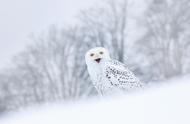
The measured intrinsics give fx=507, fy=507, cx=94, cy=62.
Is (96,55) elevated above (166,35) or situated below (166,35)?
below

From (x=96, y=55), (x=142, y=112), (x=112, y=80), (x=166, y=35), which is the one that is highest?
(x=166, y=35)

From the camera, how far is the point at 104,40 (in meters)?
27.2

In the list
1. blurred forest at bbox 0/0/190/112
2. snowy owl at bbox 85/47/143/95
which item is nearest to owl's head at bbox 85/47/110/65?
snowy owl at bbox 85/47/143/95

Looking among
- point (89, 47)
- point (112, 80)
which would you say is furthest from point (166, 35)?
point (112, 80)

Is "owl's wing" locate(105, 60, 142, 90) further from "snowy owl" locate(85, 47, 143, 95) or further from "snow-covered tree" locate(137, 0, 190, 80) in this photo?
"snow-covered tree" locate(137, 0, 190, 80)

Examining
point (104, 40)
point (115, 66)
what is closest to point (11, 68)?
point (104, 40)

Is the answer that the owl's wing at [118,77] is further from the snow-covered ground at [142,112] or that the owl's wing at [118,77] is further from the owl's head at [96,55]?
the snow-covered ground at [142,112]

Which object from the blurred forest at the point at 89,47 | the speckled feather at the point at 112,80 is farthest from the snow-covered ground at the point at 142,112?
the blurred forest at the point at 89,47

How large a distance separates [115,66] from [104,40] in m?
23.1

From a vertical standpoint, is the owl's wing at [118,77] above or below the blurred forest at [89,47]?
below

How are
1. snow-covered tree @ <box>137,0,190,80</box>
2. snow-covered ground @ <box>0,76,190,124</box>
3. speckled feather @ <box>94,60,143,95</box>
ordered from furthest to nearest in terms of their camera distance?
snow-covered tree @ <box>137,0,190,80</box> < speckled feather @ <box>94,60,143,95</box> < snow-covered ground @ <box>0,76,190,124</box>

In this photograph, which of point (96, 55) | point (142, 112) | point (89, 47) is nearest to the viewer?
point (142, 112)

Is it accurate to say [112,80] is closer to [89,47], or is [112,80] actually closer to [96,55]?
[96,55]

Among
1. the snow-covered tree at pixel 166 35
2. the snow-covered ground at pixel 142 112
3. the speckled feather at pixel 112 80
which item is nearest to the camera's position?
the snow-covered ground at pixel 142 112
